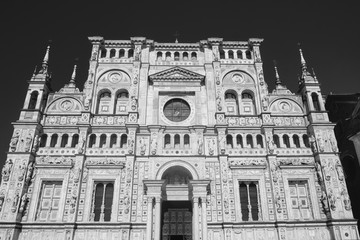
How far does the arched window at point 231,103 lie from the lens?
Answer: 1033 inches

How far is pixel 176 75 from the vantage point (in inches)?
1049

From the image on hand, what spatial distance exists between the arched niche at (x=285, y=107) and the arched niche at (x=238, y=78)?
2.73 meters

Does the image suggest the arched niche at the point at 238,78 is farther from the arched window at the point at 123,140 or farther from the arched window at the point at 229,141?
the arched window at the point at 123,140

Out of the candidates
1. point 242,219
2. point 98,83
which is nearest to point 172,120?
point 98,83

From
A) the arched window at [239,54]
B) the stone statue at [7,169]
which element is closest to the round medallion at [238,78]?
the arched window at [239,54]

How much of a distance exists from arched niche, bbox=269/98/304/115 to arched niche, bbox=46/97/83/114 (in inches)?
626

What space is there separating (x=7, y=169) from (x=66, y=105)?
21.6 ft

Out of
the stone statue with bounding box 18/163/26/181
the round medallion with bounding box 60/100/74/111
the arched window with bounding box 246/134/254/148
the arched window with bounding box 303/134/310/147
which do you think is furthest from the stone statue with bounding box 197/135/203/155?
the stone statue with bounding box 18/163/26/181

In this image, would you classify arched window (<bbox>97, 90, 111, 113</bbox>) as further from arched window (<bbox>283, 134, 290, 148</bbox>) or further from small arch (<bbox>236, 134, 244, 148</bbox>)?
arched window (<bbox>283, 134, 290, 148</bbox>)

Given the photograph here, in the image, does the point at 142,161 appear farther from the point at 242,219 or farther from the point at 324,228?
the point at 324,228

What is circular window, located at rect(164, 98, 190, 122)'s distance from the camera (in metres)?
25.7

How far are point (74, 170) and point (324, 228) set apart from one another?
17.9 m

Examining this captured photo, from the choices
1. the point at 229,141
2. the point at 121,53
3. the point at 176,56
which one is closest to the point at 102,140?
the point at 121,53

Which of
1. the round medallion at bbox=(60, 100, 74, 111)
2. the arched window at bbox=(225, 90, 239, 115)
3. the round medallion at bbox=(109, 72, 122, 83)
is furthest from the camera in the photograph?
the round medallion at bbox=(109, 72, 122, 83)
